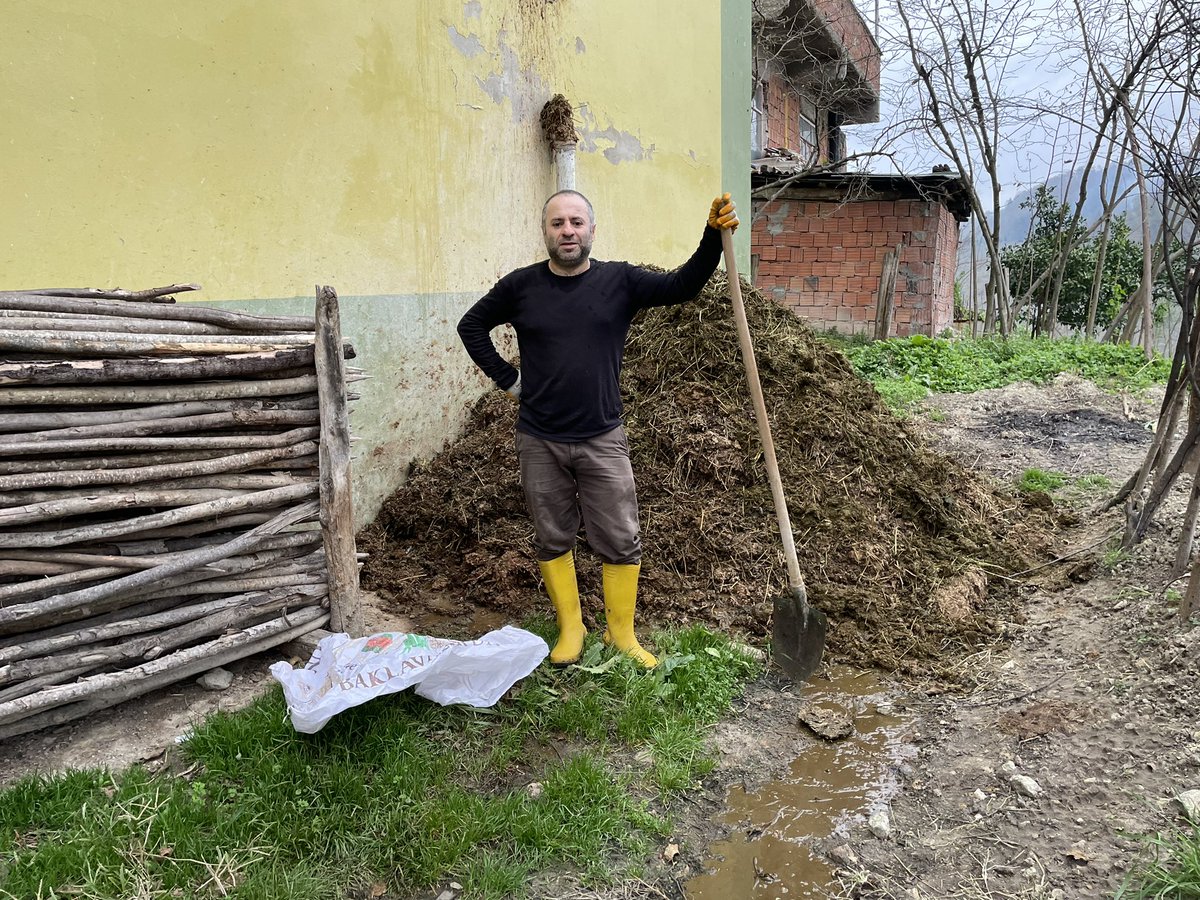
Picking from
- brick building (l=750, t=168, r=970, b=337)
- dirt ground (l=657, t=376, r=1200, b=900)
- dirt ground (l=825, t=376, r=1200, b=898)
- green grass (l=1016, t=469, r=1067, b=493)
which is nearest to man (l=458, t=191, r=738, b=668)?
dirt ground (l=657, t=376, r=1200, b=900)

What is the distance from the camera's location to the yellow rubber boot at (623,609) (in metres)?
3.81

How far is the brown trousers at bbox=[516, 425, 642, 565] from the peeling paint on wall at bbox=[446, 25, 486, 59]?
328cm

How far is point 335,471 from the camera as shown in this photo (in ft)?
11.8

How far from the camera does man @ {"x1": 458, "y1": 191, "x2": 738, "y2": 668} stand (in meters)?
3.56

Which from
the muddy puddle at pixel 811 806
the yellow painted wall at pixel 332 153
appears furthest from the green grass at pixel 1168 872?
the yellow painted wall at pixel 332 153

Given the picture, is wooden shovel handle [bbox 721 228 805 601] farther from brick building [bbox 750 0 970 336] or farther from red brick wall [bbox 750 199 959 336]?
red brick wall [bbox 750 199 959 336]

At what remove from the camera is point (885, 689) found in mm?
3834

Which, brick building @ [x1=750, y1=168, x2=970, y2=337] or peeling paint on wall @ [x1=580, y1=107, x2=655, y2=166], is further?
brick building @ [x1=750, y1=168, x2=970, y2=337]

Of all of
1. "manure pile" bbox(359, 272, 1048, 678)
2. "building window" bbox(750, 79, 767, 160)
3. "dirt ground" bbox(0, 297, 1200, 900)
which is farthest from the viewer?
"building window" bbox(750, 79, 767, 160)

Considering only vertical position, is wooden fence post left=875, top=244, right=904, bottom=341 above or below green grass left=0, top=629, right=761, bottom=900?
above

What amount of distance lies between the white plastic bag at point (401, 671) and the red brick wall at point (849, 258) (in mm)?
12181

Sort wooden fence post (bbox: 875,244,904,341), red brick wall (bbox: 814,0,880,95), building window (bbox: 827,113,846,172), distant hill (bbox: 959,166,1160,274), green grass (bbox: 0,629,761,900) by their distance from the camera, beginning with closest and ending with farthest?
green grass (bbox: 0,629,761,900), wooden fence post (bbox: 875,244,904,341), red brick wall (bbox: 814,0,880,95), distant hill (bbox: 959,166,1160,274), building window (bbox: 827,113,846,172)

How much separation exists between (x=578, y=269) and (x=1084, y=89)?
14957mm

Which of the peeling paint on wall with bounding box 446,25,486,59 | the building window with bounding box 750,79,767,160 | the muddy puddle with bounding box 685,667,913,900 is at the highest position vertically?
the building window with bounding box 750,79,767,160
